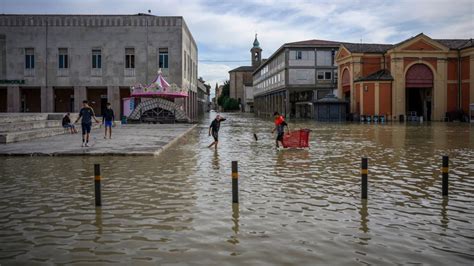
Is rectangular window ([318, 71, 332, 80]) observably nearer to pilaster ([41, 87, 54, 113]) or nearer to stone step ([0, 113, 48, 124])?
pilaster ([41, 87, 54, 113])

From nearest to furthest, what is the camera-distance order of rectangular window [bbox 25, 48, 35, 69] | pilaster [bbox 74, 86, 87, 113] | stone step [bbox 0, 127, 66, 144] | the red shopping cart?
1. the red shopping cart
2. stone step [bbox 0, 127, 66, 144]
3. rectangular window [bbox 25, 48, 35, 69]
4. pilaster [bbox 74, 86, 87, 113]

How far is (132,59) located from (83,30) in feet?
16.4

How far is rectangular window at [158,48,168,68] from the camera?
44688 millimetres

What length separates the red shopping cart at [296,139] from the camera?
1823 cm

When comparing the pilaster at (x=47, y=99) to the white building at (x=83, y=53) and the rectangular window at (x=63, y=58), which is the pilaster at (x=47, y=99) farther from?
the rectangular window at (x=63, y=58)

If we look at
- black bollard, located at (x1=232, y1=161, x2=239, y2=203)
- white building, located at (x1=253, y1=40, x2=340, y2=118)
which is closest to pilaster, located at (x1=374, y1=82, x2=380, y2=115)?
white building, located at (x1=253, y1=40, x2=340, y2=118)

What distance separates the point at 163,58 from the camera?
44.8 meters

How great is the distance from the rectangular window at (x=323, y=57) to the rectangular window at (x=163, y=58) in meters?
26.3

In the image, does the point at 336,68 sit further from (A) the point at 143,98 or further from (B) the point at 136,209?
(B) the point at 136,209

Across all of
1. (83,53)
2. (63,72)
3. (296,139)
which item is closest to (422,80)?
(83,53)

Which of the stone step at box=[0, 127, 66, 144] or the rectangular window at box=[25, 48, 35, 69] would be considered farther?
the rectangular window at box=[25, 48, 35, 69]

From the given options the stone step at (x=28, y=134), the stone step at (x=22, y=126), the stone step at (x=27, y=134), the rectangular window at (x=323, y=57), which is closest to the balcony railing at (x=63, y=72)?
the stone step at (x=22, y=126)

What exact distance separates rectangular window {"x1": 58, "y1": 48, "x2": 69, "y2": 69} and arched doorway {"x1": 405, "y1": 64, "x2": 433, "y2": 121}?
3367cm

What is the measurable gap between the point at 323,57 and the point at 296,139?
4820 cm
